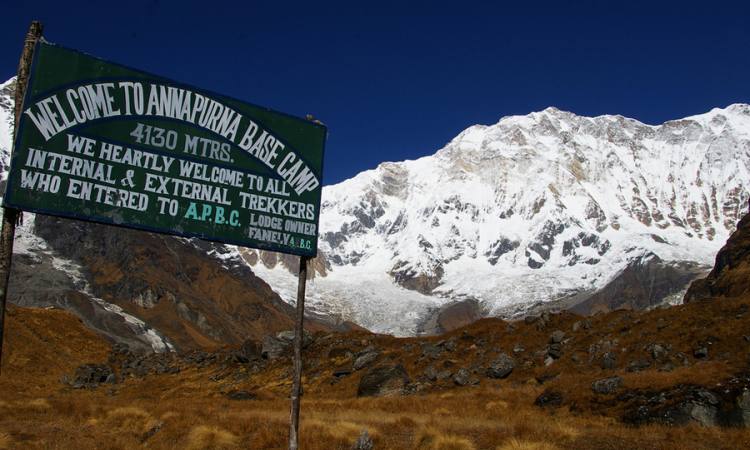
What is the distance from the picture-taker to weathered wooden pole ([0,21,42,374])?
9203 mm

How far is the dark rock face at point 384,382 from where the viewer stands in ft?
108

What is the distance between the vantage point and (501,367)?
35.5 metres

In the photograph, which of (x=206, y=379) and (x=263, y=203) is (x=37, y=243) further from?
(x=263, y=203)

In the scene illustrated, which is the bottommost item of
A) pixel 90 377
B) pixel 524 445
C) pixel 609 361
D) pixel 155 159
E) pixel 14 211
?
pixel 90 377

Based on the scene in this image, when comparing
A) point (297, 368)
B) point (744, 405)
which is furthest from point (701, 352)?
point (297, 368)

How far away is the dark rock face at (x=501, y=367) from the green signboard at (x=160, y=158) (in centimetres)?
2540

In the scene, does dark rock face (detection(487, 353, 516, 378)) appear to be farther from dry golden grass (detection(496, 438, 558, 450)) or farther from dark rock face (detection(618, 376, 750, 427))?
dry golden grass (detection(496, 438, 558, 450))

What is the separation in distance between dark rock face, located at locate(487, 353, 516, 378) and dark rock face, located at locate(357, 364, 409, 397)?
486 centimetres

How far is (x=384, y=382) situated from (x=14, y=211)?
26174 mm

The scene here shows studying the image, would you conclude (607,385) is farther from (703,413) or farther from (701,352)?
(701,352)

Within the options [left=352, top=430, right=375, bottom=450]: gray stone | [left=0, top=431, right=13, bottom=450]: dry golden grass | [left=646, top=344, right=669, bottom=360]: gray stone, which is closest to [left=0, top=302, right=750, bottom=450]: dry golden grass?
[left=0, top=431, right=13, bottom=450]: dry golden grass

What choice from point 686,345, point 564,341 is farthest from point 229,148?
point 564,341

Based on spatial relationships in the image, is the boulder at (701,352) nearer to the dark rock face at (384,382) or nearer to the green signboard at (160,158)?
the dark rock face at (384,382)

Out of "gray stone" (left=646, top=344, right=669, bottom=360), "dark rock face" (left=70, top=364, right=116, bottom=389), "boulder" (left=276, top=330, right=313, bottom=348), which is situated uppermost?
"gray stone" (left=646, top=344, right=669, bottom=360)
